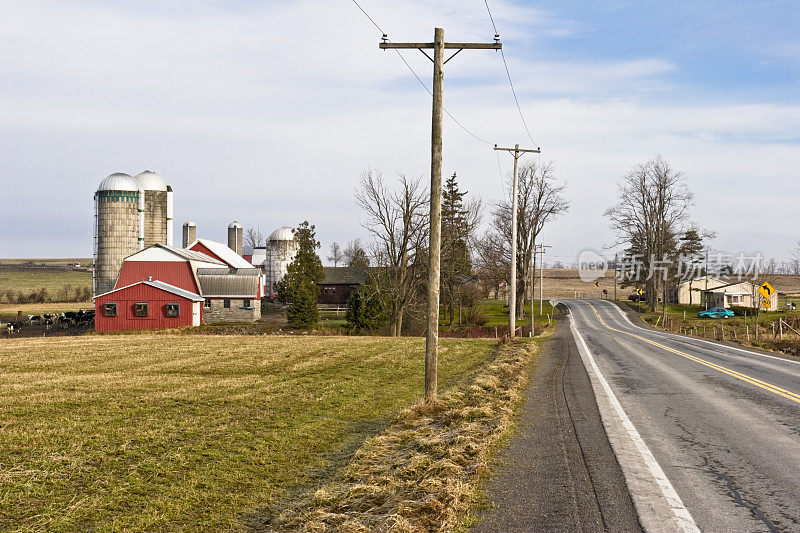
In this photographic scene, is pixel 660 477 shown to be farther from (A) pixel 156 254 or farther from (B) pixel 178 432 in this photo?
(A) pixel 156 254

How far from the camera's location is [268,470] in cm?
907

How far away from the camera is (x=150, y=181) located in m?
68.6

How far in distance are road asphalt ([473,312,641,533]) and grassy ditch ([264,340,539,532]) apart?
29 centimetres

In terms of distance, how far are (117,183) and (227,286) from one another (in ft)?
50.3

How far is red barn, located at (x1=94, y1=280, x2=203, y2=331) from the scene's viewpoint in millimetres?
49844

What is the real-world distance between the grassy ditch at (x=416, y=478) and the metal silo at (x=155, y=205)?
60.5 m

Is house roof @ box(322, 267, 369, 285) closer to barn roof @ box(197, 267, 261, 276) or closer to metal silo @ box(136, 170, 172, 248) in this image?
barn roof @ box(197, 267, 261, 276)

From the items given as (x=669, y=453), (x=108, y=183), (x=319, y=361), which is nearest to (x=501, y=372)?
(x=319, y=361)

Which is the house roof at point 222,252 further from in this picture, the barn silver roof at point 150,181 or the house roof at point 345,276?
the house roof at point 345,276

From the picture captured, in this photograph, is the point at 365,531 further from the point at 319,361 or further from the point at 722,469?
the point at 319,361

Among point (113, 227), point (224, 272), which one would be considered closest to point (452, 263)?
point (224, 272)

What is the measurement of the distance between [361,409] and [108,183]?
181 feet

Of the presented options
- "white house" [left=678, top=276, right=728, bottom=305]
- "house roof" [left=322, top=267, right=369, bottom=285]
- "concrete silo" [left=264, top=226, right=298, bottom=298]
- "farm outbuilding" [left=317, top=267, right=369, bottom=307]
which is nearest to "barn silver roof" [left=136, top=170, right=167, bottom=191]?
"concrete silo" [left=264, top=226, right=298, bottom=298]

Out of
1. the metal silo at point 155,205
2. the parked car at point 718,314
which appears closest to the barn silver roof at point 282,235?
the metal silo at point 155,205
